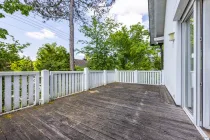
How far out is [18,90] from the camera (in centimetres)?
279

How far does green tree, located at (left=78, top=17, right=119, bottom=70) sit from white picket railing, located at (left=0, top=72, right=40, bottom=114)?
20.7 ft

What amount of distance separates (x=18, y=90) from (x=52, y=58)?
34.0 ft

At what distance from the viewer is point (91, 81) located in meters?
5.86

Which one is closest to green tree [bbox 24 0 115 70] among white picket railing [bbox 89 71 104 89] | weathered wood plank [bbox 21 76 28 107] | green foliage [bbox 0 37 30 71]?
white picket railing [bbox 89 71 104 89]

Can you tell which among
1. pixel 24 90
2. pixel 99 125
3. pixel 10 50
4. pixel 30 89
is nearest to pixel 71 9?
pixel 10 50

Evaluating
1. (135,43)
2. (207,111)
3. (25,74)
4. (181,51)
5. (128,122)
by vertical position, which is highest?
(135,43)

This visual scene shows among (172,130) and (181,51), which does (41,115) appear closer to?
(172,130)

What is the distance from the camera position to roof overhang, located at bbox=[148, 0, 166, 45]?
612 centimetres

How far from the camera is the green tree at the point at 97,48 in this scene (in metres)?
9.39


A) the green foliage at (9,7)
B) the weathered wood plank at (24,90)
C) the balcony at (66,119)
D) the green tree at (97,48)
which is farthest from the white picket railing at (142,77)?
the green foliage at (9,7)

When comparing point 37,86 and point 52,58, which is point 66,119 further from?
point 52,58

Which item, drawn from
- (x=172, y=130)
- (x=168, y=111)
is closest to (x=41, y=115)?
(x=172, y=130)

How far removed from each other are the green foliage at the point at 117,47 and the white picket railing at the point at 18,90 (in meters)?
6.35

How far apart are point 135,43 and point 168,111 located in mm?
9338
